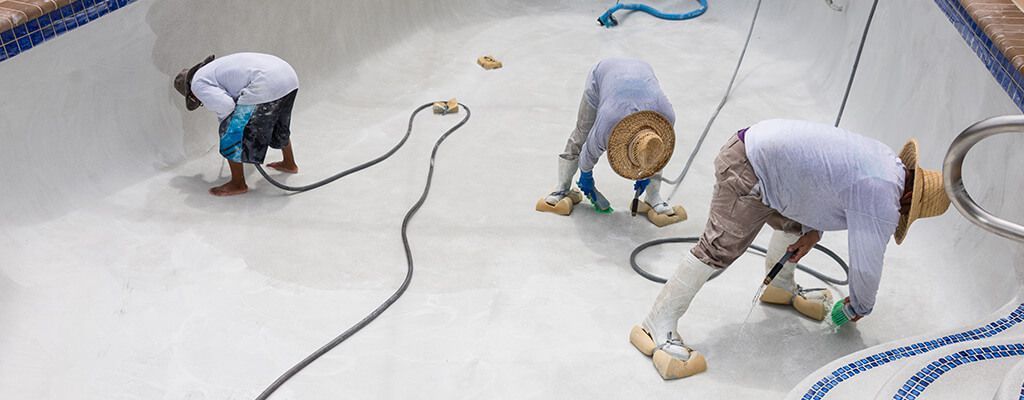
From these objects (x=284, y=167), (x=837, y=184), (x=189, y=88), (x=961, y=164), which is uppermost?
(x=961, y=164)

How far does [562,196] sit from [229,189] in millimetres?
1511

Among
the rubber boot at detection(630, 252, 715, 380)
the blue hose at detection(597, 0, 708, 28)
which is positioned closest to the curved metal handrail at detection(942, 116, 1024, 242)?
the rubber boot at detection(630, 252, 715, 380)

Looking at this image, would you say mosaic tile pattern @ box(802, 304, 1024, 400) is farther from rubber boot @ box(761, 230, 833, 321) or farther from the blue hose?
the blue hose

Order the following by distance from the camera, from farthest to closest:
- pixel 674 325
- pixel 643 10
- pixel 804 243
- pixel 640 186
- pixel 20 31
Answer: pixel 643 10, pixel 640 186, pixel 20 31, pixel 674 325, pixel 804 243

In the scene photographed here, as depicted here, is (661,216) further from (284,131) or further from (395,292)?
(284,131)

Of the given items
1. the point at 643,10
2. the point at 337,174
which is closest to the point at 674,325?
the point at 337,174

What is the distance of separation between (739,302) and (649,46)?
334cm

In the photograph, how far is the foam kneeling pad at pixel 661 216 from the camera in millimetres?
3717

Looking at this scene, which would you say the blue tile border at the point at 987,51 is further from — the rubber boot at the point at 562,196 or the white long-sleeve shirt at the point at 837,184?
the rubber boot at the point at 562,196

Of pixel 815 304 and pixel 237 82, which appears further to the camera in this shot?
pixel 237 82

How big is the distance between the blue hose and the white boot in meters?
3.20

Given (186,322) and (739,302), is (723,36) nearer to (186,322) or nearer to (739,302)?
(739,302)

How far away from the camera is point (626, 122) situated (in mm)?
3123

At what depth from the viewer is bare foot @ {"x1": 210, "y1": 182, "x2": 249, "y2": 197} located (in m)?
3.87
